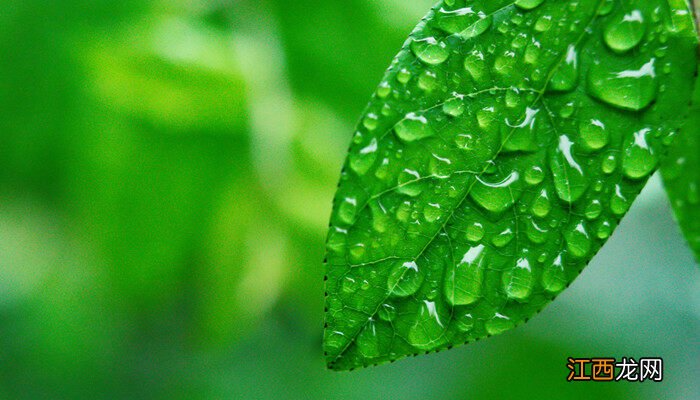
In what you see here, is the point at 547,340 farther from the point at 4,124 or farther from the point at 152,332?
the point at 4,124

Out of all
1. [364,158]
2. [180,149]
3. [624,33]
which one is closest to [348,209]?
[364,158]

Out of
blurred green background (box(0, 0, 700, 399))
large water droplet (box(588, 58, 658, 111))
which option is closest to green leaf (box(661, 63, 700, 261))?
large water droplet (box(588, 58, 658, 111))

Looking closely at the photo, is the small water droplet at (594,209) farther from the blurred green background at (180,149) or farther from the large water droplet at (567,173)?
the blurred green background at (180,149)

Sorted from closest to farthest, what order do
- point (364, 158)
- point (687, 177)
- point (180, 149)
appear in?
point (364, 158) → point (687, 177) → point (180, 149)

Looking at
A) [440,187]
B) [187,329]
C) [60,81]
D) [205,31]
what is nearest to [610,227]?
[440,187]

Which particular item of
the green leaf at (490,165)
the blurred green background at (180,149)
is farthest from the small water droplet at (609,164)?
the blurred green background at (180,149)

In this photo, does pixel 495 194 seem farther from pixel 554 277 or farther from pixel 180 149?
pixel 180 149
